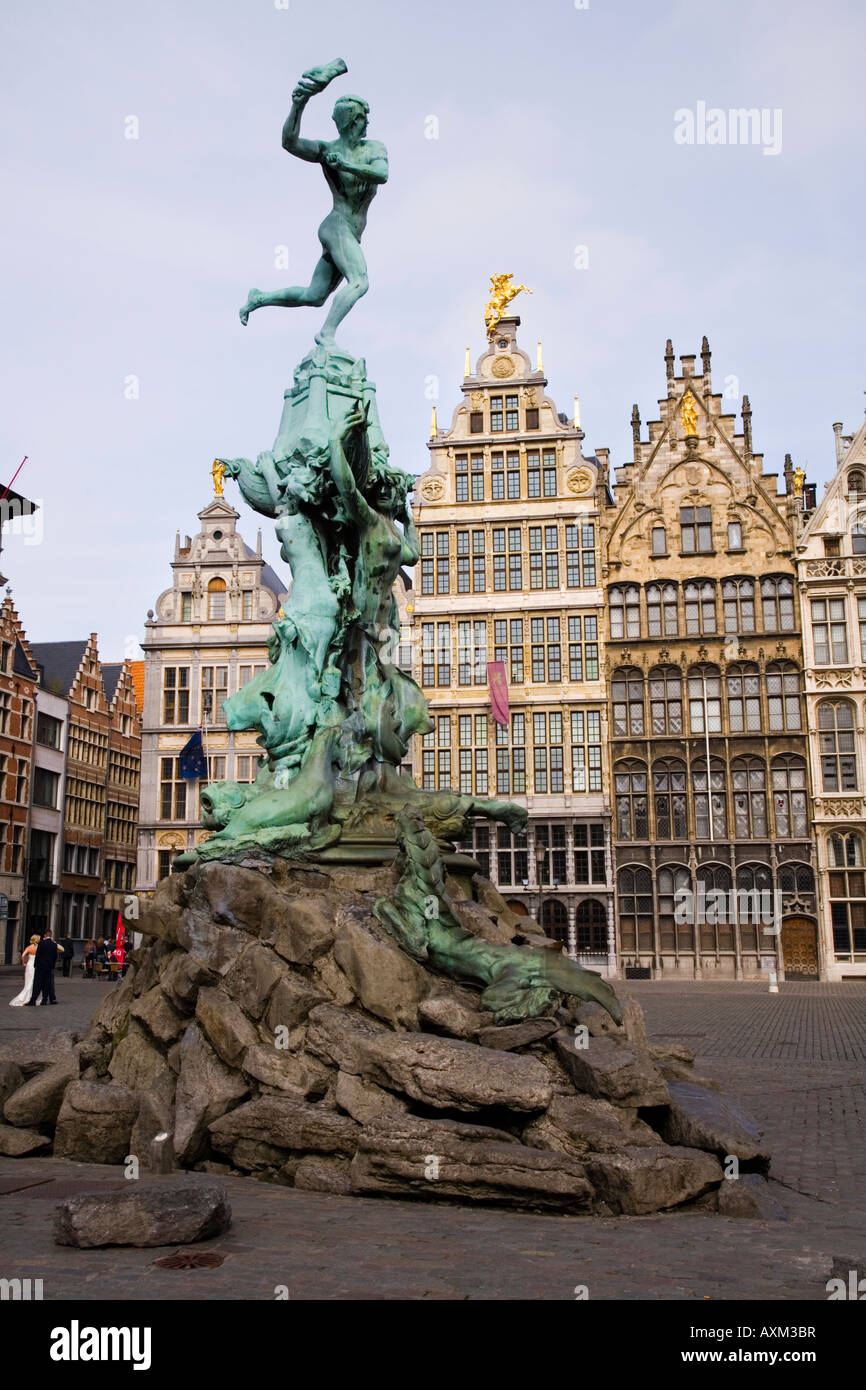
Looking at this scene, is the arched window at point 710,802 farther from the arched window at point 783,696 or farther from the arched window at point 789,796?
the arched window at point 783,696

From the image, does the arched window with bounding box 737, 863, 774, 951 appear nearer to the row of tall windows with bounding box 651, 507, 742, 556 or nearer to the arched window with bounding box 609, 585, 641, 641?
the arched window with bounding box 609, 585, 641, 641

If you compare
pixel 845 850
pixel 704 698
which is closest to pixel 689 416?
pixel 704 698

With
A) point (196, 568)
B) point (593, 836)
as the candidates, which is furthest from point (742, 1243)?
point (196, 568)

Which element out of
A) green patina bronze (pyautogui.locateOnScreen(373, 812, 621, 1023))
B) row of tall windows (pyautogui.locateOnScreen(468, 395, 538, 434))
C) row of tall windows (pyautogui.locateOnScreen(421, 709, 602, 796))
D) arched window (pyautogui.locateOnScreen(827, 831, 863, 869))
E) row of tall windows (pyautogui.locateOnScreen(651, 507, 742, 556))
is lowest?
green patina bronze (pyautogui.locateOnScreen(373, 812, 621, 1023))

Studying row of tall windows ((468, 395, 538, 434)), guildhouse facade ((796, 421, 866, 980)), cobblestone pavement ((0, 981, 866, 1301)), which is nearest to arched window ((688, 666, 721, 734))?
guildhouse facade ((796, 421, 866, 980))

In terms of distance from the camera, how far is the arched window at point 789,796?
40.2 m

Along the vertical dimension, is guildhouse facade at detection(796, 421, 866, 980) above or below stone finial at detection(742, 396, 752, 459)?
below

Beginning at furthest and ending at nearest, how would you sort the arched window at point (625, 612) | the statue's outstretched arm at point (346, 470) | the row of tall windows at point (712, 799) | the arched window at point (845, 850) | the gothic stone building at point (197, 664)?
the gothic stone building at point (197, 664), the arched window at point (625, 612), the row of tall windows at point (712, 799), the arched window at point (845, 850), the statue's outstretched arm at point (346, 470)

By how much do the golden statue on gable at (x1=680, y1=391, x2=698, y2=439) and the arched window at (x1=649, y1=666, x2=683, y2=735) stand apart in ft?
28.5

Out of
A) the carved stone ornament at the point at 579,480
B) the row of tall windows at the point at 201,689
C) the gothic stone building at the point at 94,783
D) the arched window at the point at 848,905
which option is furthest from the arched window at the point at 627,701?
the gothic stone building at the point at 94,783

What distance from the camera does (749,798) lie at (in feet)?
133

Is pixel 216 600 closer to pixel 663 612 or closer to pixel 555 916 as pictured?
pixel 663 612

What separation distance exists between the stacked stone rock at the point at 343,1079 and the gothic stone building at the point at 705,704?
3036cm

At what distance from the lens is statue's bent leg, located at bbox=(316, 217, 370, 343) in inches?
578
